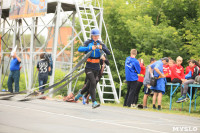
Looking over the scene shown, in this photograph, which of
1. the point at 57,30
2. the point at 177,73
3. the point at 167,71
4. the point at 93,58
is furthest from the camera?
the point at 57,30

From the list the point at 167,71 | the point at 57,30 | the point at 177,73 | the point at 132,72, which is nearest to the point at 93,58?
the point at 132,72

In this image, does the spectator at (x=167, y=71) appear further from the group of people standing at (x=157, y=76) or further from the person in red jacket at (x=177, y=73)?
the person in red jacket at (x=177, y=73)

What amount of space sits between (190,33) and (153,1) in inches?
193

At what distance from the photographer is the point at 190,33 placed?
2286 centimetres

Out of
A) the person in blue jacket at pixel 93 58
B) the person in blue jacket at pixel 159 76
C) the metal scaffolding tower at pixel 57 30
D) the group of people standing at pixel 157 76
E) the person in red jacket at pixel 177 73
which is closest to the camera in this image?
the person in blue jacket at pixel 93 58

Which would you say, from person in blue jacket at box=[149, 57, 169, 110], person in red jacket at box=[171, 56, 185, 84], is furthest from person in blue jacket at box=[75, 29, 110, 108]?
person in red jacket at box=[171, 56, 185, 84]

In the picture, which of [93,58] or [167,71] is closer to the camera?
[93,58]

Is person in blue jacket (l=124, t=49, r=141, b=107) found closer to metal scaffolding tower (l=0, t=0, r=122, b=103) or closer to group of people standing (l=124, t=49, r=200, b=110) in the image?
group of people standing (l=124, t=49, r=200, b=110)

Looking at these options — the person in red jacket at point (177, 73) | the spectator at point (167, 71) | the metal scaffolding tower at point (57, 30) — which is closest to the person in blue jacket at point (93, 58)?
the person in red jacket at point (177, 73)

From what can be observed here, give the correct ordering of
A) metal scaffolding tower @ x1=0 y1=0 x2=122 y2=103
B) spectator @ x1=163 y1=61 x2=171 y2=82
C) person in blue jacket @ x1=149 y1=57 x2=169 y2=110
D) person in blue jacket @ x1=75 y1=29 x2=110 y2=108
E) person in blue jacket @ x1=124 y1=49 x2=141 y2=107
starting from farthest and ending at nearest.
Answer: metal scaffolding tower @ x1=0 y1=0 x2=122 y2=103
spectator @ x1=163 y1=61 x2=171 y2=82
person in blue jacket @ x1=124 y1=49 x2=141 y2=107
person in blue jacket @ x1=149 y1=57 x2=169 y2=110
person in blue jacket @ x1=75 y1=29 x2=110 y2=108

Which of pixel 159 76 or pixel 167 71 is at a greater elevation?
pixel 167 71

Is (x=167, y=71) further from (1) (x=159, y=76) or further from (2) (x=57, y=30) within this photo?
(2) (x=57, y=30)

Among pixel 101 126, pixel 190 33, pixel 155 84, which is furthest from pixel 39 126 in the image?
pixel 190 33

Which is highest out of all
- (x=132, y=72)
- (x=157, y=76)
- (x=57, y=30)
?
(x=57, y=30)
